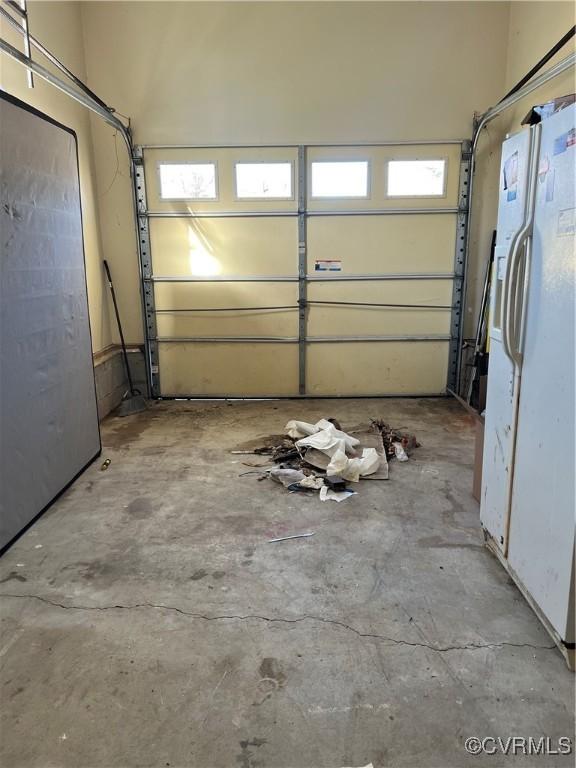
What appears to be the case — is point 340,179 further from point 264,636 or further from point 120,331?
point 264,636

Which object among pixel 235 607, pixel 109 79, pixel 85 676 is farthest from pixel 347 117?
pixel 85 676

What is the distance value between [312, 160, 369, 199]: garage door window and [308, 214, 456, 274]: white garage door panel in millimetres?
236

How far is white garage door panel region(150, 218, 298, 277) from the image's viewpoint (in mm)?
4930

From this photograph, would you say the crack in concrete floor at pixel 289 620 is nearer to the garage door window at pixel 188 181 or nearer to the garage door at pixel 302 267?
the garage door at pixel 302 267

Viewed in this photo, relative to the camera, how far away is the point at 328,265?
16.4 ft

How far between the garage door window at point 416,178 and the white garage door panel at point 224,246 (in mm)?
1052

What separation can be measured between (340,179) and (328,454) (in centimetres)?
288

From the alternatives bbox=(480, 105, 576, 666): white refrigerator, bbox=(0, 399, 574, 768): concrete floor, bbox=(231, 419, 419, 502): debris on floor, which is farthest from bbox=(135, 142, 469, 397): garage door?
bbox=(480, 105, 576, 666): white refrigerator

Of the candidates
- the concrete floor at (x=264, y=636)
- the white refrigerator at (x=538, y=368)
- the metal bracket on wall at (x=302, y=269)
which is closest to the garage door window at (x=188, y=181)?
the metal bracket on wall at (x=302, y=269)

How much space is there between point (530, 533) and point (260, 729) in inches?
47.5

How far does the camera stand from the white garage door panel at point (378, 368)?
5.21 m

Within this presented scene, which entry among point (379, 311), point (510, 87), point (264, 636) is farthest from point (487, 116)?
point (264, 636)

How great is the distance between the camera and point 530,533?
194cm

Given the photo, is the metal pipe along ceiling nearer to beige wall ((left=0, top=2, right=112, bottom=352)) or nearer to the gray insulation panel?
the gray insulation panel
